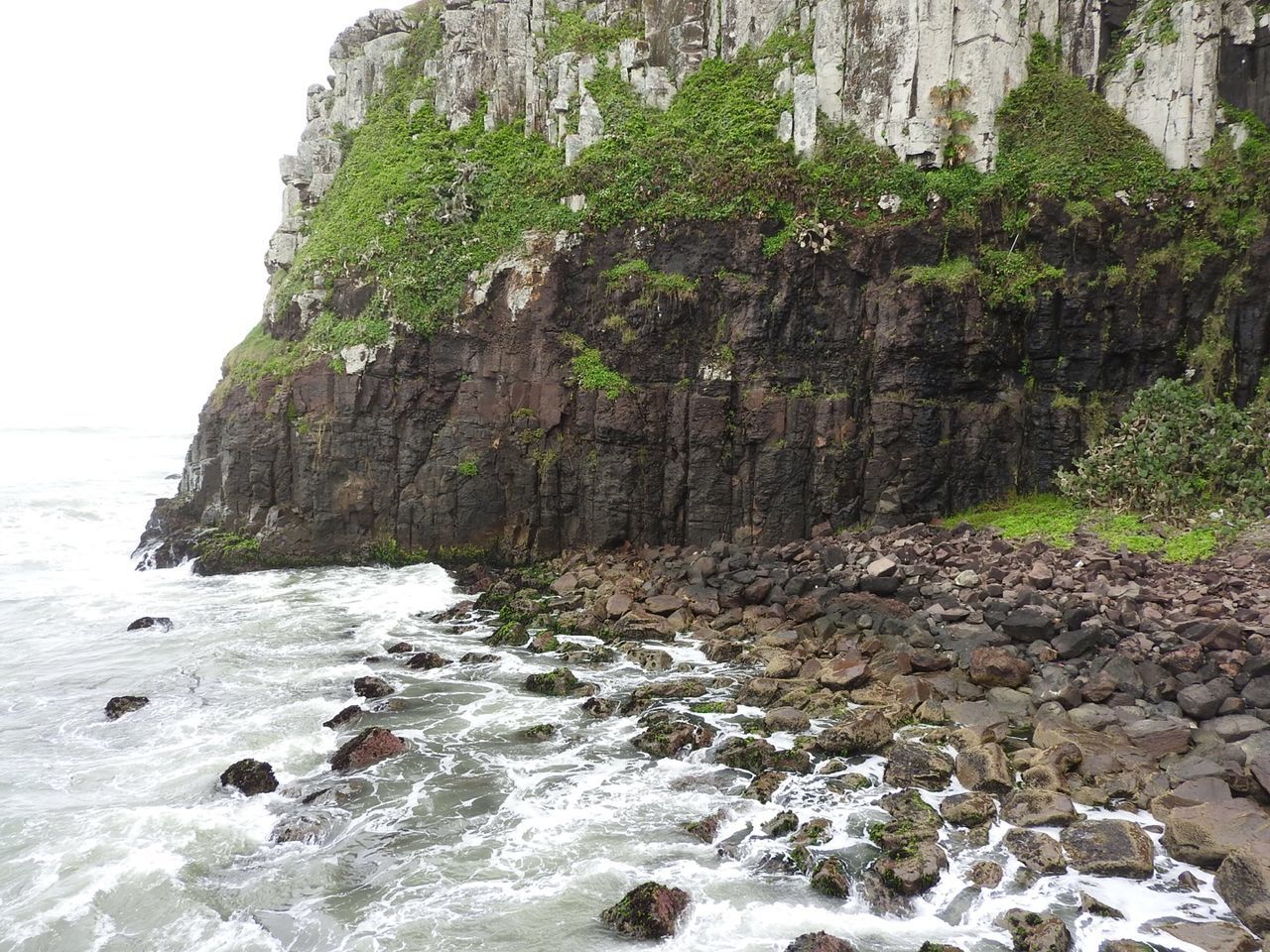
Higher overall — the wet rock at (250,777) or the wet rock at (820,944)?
the wet rock at (820,944)

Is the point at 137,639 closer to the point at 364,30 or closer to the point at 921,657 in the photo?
the point at 921,657

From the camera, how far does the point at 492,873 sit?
10617 millimetres

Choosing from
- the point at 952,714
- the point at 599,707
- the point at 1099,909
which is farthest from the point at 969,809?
the point at 599,707

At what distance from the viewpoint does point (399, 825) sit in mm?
11852

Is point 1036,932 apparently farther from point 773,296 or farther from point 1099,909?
point 773,296

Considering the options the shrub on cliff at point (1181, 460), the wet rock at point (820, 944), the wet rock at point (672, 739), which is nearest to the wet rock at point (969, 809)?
the wet rock at point (820, 944)

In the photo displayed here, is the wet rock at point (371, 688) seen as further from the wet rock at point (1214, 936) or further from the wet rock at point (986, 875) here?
the wet rock at point (1214, 936)

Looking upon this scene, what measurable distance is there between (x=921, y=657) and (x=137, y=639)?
20.4m

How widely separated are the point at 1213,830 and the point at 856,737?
4973 millimetres

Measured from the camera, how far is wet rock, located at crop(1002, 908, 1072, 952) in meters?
8.59

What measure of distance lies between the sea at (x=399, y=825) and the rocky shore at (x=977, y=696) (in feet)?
1.02

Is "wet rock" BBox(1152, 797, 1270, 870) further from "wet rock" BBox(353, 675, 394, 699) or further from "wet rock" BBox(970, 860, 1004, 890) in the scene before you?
"wet rock" BBox(353, 675, 394, 699)

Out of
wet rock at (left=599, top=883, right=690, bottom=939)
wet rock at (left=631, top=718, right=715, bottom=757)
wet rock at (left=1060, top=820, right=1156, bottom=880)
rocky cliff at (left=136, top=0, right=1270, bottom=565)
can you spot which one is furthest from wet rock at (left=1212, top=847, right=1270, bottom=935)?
rocky cliff at (left=136, top=0, right=1270, bottom=565)

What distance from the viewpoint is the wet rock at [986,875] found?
9781 mm
